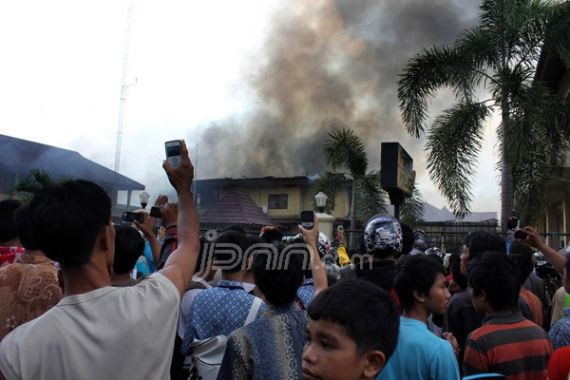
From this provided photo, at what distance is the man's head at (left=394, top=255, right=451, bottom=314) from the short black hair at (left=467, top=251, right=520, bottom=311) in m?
0.23

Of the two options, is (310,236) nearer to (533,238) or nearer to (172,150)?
(172,150)

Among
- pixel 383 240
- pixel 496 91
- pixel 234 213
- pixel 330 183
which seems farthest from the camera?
pixel 234 213

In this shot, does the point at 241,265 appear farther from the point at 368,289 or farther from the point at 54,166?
the point at 54,166

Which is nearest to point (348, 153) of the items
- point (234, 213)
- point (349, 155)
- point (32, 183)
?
point (349, 155)

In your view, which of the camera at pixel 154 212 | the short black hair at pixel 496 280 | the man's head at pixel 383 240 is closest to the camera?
the short black hair at pixel 496 280

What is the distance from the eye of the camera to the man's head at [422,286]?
2125 millimetres

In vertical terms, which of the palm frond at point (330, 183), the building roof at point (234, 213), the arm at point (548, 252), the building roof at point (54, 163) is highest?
the building roof at point (54, 163)

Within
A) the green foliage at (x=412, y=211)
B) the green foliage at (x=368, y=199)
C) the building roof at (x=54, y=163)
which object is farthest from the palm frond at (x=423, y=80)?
the building roof at (x=54, y=163)

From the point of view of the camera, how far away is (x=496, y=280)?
231 centimetres

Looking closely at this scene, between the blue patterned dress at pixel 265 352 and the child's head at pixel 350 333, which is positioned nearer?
the child's head at pixel 350 333

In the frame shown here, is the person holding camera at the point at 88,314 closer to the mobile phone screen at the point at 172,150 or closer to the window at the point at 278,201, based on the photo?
the mobile phone screen at the point at 172,150

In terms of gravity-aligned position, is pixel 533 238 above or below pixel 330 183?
below

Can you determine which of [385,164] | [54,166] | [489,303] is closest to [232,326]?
[489,303]

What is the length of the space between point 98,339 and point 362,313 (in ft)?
2.30
